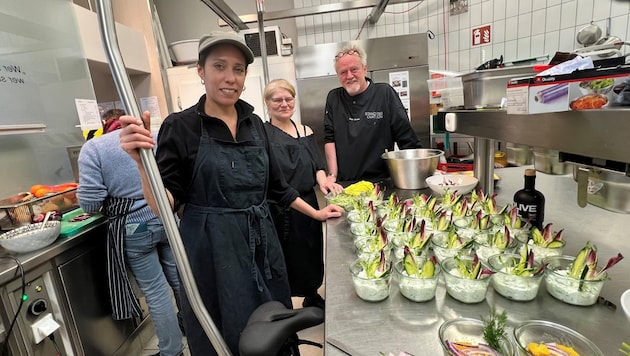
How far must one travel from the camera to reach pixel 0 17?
5.96ft

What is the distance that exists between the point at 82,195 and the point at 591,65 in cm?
200

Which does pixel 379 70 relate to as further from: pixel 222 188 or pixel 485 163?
pixel 222 188

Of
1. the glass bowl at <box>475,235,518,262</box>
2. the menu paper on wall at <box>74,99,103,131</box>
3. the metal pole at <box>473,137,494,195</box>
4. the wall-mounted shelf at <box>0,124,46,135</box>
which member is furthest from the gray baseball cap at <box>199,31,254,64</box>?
the menu paper on wall at <box>74,99,103,131</box>

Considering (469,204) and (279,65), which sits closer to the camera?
(469,204)

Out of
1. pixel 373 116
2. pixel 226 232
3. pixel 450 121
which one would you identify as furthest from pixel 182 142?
pixel 373 116

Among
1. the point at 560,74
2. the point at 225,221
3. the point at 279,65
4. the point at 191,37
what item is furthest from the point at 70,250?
the point at 191,37

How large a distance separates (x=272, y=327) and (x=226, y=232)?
0.63 metres

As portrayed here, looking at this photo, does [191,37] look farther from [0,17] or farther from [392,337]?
[392,337]

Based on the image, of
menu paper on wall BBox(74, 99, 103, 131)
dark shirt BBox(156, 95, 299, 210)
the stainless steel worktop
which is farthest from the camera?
menu paper on wall BBox(74, 99, 103, 131)

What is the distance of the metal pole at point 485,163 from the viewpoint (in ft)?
4.59

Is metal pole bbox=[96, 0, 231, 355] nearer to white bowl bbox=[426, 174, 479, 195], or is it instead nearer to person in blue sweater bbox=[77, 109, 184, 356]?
white bowl bbox=[426, 174, 479, 195]

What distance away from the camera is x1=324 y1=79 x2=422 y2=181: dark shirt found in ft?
6.29

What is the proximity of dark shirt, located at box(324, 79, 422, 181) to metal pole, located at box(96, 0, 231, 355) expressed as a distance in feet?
4.75

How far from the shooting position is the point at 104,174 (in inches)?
63.8
